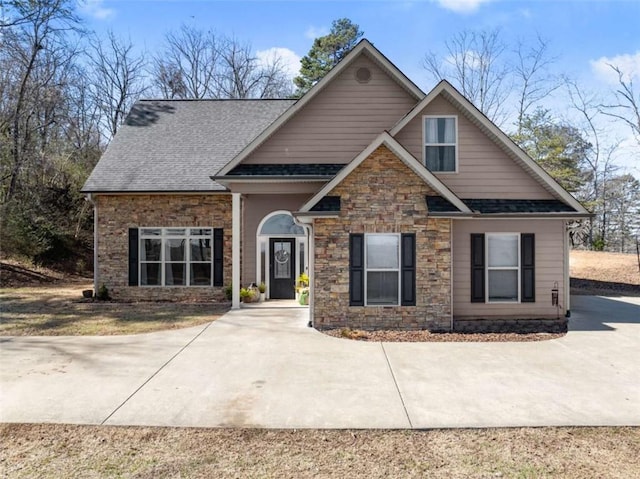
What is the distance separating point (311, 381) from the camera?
6.21 meters

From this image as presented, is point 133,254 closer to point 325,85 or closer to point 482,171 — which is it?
point 325,85

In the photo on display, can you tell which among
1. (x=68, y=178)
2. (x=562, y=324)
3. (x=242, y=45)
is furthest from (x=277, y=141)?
(x=242, y=45)

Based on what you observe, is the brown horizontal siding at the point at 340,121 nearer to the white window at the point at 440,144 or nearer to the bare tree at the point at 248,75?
the white window at the point at 440,144

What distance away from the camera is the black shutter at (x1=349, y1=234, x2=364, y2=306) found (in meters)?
9.71

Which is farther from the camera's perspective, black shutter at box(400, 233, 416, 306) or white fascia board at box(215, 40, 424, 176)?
white fascia board at box(215, 40, 424, 176)

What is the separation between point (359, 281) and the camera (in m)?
9.72

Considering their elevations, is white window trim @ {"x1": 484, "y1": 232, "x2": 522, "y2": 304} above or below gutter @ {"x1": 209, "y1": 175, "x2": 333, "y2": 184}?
below

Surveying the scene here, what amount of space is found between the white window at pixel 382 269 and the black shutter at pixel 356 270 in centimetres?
12

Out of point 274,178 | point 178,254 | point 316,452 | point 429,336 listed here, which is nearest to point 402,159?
point 274,178

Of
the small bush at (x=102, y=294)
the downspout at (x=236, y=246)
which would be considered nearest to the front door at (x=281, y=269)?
the downspout at (x=236, y=246)

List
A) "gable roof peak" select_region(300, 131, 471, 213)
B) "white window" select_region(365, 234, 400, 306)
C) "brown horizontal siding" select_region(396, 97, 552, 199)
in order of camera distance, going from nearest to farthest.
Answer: "gable roof peak" select_region(300, 131, 471, 213)
"white window" select_region(365, 234, 400, 306)
"brown horizontal siding" select_region(396, 97, 552, 199)

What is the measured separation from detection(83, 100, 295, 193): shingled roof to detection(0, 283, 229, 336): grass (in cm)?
365

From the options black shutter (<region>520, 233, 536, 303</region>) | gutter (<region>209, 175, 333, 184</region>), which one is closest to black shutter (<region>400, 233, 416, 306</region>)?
gutter (<region>209, 175, 333, 184</region>)

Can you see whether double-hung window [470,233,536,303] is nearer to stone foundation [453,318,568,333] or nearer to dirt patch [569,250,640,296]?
stone foundation [453,318,568,333]
